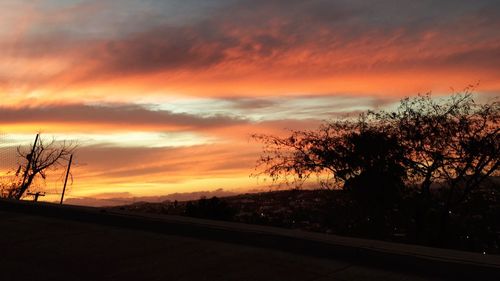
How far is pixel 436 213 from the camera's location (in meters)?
16.5

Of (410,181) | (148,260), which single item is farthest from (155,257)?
(410,181)

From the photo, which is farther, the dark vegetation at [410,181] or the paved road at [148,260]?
the dark vegetation at [410,181]

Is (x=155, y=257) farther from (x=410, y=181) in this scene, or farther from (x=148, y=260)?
(x=410, y=181)

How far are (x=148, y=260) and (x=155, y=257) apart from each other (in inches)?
7.4

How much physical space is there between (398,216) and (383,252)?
33.5ft

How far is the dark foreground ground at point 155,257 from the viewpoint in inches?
256

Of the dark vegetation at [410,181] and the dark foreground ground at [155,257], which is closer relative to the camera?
the dark foreground ground at [155,257]

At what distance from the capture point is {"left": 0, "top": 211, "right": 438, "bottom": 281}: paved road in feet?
21.4

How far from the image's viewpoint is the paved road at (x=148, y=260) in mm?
6522

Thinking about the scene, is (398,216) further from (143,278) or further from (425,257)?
(143,278)

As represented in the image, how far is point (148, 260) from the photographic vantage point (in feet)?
24.6

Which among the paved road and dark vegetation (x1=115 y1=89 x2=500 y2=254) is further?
dark vegetation (x1=115 y1=89 x2=500 y2=254)

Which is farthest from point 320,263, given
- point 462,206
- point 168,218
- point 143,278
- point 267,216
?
point 267,216

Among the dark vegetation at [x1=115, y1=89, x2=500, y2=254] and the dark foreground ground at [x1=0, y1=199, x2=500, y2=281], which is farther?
the dark vegetation at [x1=115, y1=89, x2=500, y2=254]
